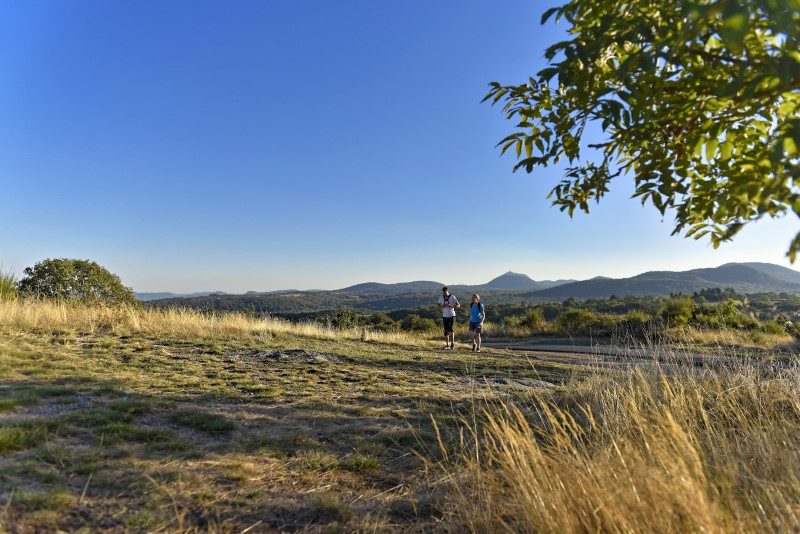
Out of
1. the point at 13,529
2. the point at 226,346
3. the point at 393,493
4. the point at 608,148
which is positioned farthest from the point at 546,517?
the point at 226,346

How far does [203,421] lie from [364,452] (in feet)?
5.12

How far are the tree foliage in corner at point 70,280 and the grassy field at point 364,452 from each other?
13.7m

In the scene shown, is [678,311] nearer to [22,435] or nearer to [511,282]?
[22,435]

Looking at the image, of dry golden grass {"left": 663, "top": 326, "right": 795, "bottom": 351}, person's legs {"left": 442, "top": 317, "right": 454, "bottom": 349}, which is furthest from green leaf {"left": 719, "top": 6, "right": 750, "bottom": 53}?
dry golden grass {"left": 663, "top": 326, "right": 795, "bottom": 351}

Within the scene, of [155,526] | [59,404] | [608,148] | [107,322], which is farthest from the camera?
[107,322]

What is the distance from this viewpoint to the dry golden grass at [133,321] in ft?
34.4

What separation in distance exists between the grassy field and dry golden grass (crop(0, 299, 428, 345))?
285cm

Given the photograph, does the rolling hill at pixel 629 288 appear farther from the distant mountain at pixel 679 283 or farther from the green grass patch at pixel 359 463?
the green grass patch at pixel 359 463

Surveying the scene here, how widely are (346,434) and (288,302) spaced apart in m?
53.7

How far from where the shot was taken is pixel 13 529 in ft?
8.05

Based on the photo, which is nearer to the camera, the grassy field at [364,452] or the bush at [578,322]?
the grassy field at [364,452]

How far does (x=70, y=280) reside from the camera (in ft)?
69.1

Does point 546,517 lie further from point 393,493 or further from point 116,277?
point 116,277

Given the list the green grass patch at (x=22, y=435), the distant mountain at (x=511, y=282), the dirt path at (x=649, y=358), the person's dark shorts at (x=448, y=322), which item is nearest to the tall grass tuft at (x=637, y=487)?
the dirt path at (x=649, y=358)
